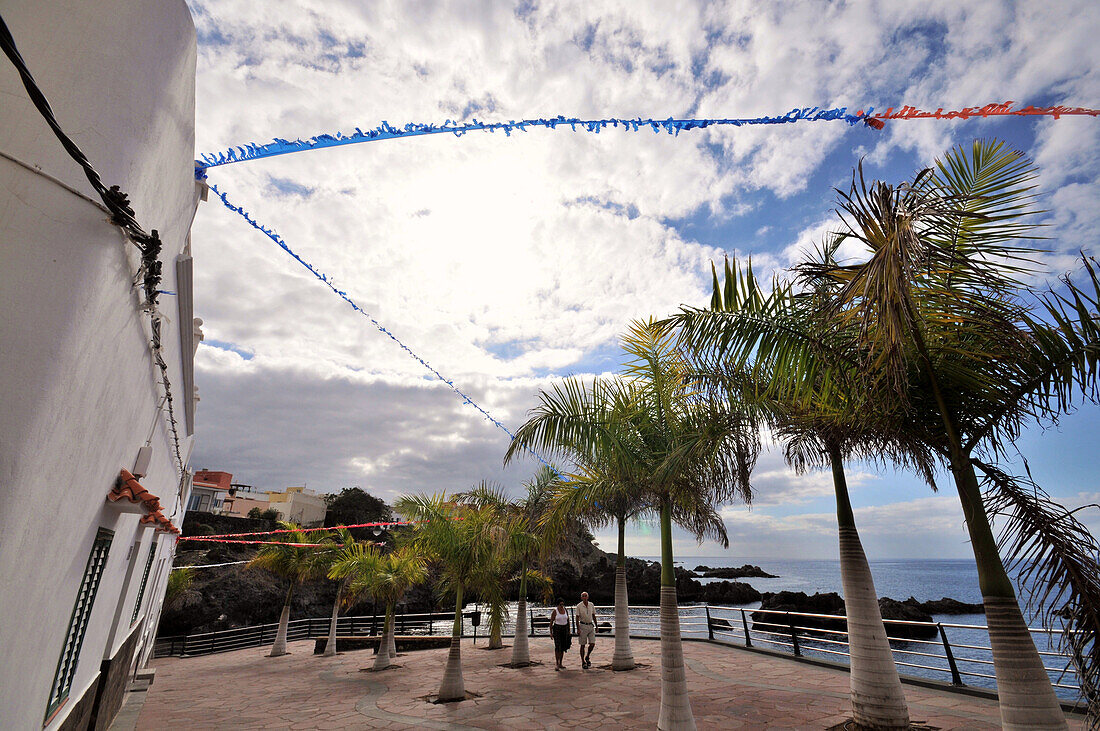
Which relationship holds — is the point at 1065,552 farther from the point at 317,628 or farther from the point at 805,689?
the point at 317,628

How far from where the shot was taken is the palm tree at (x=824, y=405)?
4.86 m

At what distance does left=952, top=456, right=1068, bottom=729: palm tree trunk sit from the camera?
137 inches

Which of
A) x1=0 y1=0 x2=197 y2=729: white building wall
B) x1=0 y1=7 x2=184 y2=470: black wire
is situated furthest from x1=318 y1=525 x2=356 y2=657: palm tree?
x1=0 y1=7 x2=184 y2=470: black wire

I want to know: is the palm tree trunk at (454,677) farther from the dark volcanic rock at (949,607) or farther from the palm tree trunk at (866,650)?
the dark volcanic rock at (949,607)

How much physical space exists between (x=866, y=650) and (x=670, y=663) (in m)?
2.19

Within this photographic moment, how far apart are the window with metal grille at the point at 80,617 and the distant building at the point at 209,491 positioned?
156 feet

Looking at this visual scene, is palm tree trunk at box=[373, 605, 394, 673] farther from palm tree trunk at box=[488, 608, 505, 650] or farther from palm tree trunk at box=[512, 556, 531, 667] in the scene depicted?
palm tree trunk at box=[512, 556, 531, 667]

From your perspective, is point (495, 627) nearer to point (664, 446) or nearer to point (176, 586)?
point (664, 446)

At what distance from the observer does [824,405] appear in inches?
207

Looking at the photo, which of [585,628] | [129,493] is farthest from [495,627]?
[129,493]

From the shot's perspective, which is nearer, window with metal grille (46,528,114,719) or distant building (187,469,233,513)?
window with metal grille (46,528,114,719)

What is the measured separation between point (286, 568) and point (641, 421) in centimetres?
1672

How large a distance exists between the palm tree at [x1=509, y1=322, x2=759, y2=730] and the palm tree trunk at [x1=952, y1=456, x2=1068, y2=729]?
261 cm

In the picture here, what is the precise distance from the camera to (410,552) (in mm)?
13812
